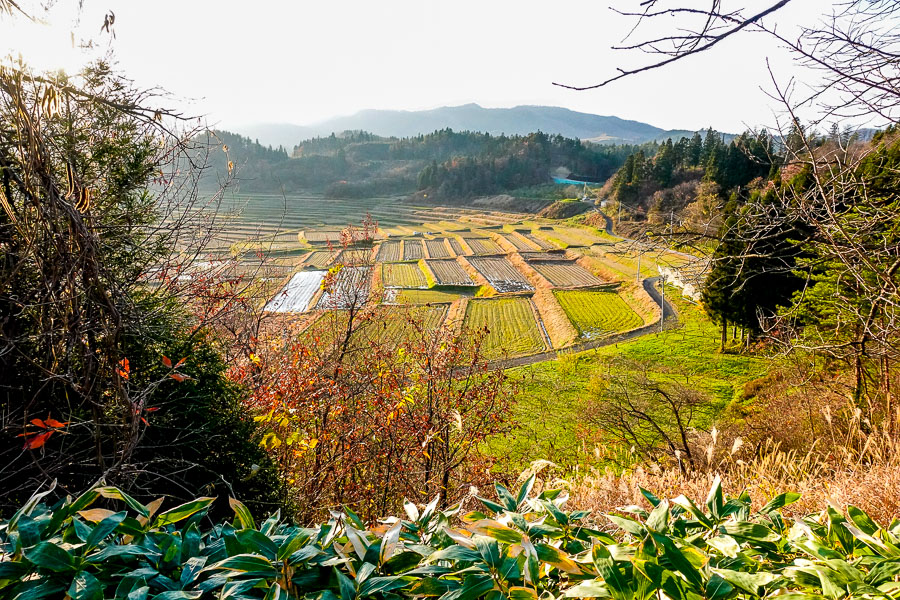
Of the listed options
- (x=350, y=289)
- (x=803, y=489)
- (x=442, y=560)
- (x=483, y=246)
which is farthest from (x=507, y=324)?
(x=442, y=560)

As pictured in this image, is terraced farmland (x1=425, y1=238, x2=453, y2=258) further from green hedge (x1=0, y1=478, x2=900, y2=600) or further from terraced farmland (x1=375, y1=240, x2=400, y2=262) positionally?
green hedge (x1=0, y1=478, x2=900, y2=600)

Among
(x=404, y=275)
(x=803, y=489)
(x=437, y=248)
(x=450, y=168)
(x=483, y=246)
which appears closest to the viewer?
(x=803, y=489)

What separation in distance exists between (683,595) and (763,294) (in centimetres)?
2579

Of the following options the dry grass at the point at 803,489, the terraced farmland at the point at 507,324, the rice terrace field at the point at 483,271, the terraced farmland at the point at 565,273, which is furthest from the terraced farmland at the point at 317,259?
the dry grass at the point at 803,489

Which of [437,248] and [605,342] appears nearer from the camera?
[605,342]

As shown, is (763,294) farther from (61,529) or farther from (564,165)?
(564,165)

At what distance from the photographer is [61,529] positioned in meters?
1.33

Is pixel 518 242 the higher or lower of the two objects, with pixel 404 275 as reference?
higher

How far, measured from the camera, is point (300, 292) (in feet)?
118

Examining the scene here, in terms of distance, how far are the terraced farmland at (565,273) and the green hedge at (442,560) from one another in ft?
137

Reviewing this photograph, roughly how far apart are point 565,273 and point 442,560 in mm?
46100

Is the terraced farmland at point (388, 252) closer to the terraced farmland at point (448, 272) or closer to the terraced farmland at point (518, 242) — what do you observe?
the terraced farmland at point (448, 272)

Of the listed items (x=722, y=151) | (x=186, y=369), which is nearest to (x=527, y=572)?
(x=186, y=369)

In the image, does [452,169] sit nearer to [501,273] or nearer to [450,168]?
[450,168]
